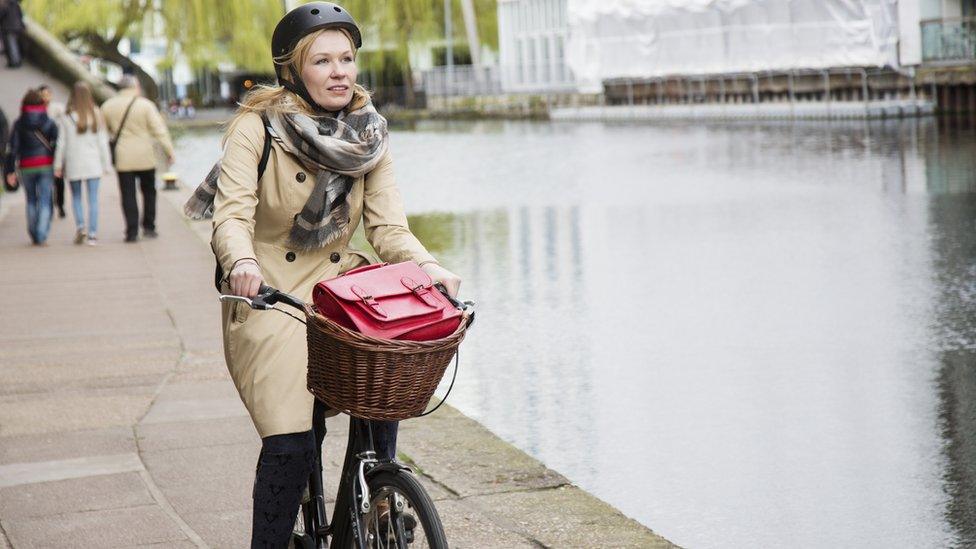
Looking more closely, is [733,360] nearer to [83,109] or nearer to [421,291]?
[421,291]

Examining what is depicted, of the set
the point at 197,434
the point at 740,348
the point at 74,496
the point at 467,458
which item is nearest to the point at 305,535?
the point at 74,496

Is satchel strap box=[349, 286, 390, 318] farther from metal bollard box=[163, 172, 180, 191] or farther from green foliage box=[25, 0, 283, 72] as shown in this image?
green foliage box=[25, 0, 283, 72]

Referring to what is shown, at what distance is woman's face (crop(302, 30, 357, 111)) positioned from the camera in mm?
3777

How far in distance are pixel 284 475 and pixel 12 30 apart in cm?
2393

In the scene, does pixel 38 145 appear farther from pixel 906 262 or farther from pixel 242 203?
pixel 242 203

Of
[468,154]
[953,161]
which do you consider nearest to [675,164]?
[953,161]

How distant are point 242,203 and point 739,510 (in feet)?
8.66

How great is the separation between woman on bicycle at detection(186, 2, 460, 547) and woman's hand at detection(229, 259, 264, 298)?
0.35 ft

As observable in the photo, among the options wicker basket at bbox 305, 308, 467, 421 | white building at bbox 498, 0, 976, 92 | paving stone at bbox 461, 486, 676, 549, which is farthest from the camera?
white building at bbox 498, 0, 976, 92

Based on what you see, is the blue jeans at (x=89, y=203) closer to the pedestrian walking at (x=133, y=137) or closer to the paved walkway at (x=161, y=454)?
the pedestrian walking at (x=133, y=137)

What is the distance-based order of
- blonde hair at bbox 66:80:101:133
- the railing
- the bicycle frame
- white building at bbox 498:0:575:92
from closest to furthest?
the bicycle frame → blonde hair at bbox 66:80:101:133 → the railing → white building at bbox 498:0:575:92

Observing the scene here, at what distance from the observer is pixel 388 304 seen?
11.0ft

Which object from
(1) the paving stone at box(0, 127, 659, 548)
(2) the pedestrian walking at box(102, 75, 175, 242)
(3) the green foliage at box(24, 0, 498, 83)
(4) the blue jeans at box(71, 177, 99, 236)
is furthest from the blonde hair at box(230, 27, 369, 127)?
(3) the green foliage at box(24, 0, 498, 83)

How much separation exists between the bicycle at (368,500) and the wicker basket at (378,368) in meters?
0.07
